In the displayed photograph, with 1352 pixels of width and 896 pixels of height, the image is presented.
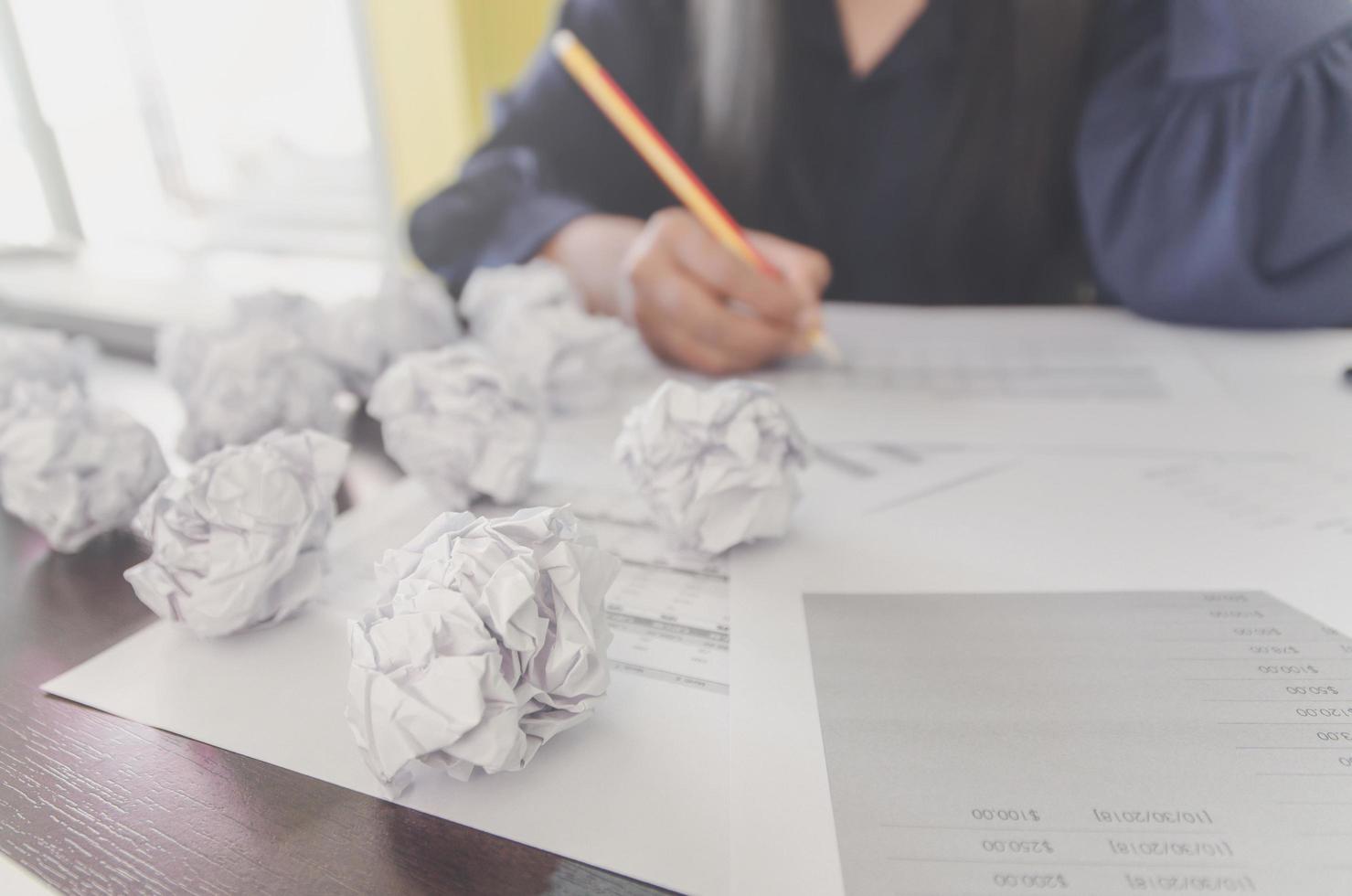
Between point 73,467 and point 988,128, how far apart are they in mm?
573

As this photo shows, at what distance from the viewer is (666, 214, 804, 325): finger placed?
0.43 m

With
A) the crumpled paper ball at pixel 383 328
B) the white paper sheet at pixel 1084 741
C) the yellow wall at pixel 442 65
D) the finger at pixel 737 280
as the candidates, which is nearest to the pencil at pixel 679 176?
the finger at pixel 737 280


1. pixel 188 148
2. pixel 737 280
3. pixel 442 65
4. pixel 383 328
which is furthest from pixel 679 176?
pixel 188 148

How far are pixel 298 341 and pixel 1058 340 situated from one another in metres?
0.40

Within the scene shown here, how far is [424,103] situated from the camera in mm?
1396

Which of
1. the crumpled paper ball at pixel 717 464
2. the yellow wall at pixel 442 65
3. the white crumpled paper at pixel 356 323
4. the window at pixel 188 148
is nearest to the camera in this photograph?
the crumpled paper ball at pixel 717 464

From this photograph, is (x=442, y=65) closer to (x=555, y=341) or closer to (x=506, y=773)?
(x=555, y=341)

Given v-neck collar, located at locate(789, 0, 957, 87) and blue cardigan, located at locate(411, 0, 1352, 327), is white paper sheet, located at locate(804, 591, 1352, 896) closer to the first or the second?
blue cardigan, located at locate(411, 0, 1352, 327)

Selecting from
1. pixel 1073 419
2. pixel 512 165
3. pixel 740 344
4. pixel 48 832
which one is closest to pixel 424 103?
pixel 512 165

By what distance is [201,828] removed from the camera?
17 centimetres

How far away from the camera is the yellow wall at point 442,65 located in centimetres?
132

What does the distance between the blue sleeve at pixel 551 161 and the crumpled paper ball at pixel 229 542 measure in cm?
33

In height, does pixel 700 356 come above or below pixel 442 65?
below

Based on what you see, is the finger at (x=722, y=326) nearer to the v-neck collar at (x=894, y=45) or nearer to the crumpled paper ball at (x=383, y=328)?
the crumpled paper ball at (x=383, y=328)
